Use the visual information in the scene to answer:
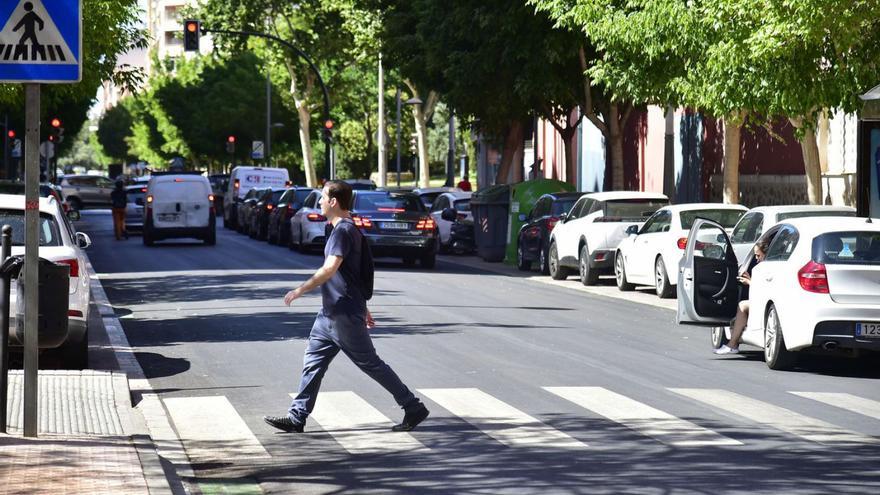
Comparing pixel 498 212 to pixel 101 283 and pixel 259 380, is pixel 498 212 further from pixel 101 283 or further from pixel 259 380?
pixel 259 380

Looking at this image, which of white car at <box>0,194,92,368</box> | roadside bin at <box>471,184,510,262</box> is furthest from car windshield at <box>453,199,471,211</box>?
white car at <box>0,194,92,368</box>

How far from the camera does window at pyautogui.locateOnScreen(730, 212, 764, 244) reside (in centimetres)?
2036

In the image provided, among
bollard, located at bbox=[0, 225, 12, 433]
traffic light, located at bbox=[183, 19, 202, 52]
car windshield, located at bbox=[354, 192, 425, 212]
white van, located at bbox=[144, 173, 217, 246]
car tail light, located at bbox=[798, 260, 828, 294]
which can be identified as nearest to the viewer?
bollard, located at bbox=[0, 225, 12, 433]

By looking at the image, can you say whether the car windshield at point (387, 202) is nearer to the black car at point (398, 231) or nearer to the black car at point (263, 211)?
the black car at point (398, 231)

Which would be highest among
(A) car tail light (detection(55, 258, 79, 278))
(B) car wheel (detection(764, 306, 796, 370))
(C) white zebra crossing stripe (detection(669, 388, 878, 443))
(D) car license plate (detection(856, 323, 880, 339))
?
(A) car tail light (detection(55, 258, 79, 278))

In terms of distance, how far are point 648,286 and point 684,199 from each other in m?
17.3

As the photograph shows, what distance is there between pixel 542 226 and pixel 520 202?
246 cm

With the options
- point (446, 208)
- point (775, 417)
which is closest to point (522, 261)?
point (446, 208)

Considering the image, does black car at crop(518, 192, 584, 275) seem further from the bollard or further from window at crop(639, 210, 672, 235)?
the bollard

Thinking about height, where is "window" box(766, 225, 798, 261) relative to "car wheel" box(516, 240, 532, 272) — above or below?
above

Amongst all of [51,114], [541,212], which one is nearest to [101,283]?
[541,212]

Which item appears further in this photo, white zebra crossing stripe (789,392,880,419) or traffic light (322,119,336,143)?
traffic light (322,119,336,143)

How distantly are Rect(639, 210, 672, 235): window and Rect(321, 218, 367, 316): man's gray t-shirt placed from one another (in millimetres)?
13278

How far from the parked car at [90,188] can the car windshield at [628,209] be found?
5029cm
